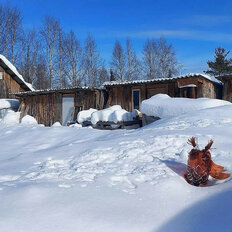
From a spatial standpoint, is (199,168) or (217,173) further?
(217,173)

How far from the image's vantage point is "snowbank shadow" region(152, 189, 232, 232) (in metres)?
2.41

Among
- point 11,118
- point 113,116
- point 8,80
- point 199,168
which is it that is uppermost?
point 8,80

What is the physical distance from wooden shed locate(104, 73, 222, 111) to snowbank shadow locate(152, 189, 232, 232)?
1132 centimetres

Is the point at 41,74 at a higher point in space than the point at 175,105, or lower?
higher

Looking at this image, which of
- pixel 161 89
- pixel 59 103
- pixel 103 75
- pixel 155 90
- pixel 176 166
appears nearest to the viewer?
pixel 176 166

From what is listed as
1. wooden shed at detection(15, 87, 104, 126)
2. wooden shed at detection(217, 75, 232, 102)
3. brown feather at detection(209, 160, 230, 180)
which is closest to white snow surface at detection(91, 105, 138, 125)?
wooden shed at detection(15, 87, 104, 126)

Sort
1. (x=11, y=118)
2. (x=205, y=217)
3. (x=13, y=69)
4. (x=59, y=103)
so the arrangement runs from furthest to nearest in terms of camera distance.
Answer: (x=13, y=69) < (x=11, y=118) < (x=59, y=103) < (x=205, y=217)

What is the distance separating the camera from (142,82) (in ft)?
48.7

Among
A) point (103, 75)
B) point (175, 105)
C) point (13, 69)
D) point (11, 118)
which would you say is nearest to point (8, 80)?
point (13, 69)

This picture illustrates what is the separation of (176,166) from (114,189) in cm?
142

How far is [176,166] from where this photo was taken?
409 centimetres

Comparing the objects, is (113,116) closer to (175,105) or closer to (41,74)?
(175,105)

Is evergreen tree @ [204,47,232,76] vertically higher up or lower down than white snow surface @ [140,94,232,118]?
higher up

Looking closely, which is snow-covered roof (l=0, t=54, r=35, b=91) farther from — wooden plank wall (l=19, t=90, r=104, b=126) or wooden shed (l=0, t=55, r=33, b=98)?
wooden plank wall (l=19, t=90, r=104, b=126)
